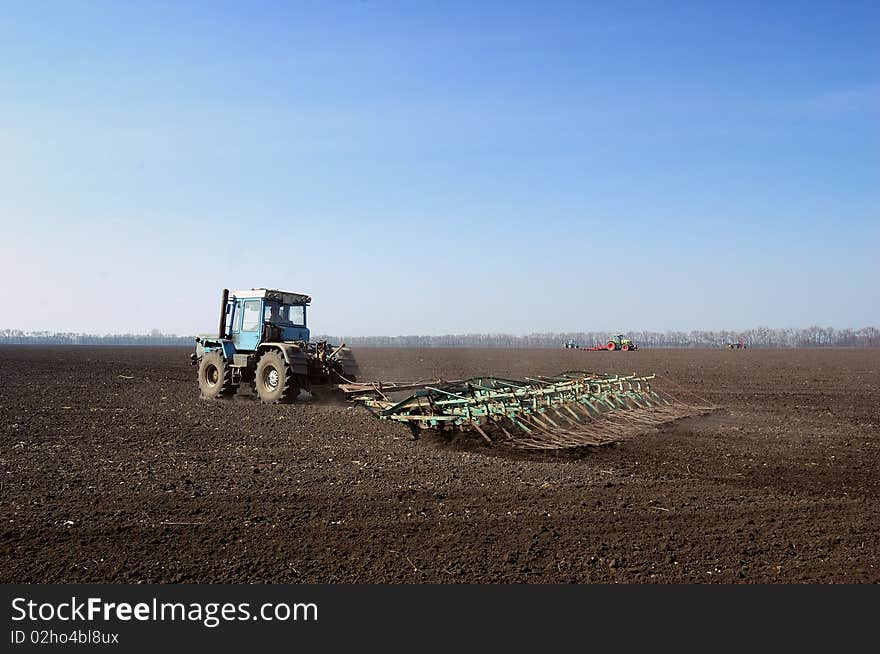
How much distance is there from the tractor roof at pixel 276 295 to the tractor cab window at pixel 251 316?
189mm

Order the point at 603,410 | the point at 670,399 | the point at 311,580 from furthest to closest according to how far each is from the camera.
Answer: the point at 670,399, the point at 603,410, the point at 311,580

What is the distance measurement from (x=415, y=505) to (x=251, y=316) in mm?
9591

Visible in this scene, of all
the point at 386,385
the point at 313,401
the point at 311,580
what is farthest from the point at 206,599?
the point at 313,401

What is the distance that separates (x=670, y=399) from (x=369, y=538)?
11.4 m

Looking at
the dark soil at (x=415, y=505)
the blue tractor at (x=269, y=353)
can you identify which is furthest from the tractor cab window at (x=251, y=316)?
the dark soil at (x=415, y=505)

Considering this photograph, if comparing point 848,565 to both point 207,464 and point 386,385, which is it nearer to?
point 207,464

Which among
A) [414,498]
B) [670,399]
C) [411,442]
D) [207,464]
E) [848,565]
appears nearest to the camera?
[848,565]

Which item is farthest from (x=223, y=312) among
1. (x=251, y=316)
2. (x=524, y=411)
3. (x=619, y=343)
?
(x=619, y=343)

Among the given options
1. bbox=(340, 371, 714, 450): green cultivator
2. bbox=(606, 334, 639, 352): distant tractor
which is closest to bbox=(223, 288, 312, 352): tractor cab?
bbox=(340, 371, 714, 450): green cultivator

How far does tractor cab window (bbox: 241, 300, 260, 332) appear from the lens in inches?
584

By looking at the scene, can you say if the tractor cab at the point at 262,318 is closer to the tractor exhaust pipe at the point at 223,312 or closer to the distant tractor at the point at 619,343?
the tractor exhaust pipe at the point at 223,312

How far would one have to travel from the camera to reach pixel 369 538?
18.0ft

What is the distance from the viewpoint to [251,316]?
49.1 ft

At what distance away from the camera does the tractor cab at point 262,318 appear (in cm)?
1479
